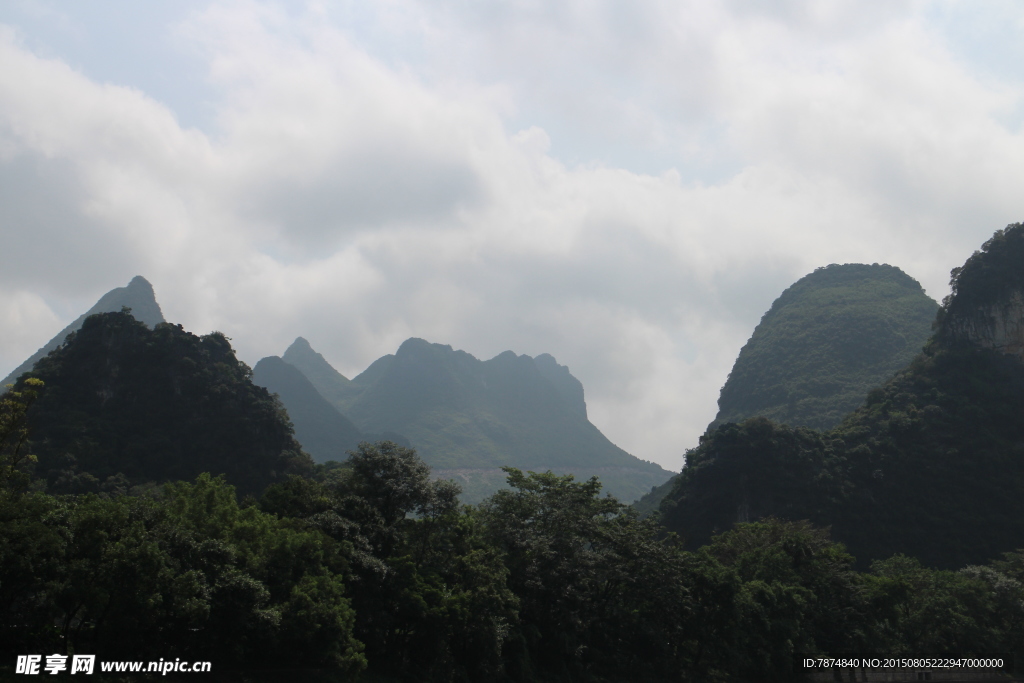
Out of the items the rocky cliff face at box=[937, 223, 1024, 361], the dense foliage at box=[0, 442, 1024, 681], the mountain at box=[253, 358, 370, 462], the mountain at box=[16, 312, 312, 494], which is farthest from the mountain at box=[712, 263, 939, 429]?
the mountain at box=[16, 312, 312, 494]

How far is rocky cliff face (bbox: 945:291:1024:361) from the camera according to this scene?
66.6 m

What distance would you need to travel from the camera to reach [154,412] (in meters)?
56.6

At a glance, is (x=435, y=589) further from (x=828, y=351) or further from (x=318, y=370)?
(x=318, y=370)

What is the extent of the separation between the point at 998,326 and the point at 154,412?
74440mm

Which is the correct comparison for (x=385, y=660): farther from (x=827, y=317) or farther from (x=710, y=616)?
(x=827, y=317)

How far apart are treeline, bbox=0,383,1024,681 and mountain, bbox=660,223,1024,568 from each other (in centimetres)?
1985

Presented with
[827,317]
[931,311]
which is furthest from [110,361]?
[931,311]

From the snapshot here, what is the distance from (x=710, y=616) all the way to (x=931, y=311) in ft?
318

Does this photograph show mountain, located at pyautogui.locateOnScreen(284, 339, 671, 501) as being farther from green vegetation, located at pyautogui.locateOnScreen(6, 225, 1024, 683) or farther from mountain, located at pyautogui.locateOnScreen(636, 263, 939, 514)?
green vegetation, located at pyautogui.locateOnScreen(6, 225, 1024, 683)

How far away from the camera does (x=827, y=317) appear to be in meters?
110

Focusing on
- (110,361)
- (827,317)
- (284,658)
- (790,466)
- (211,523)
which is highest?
(827,317)

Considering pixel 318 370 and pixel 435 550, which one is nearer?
pixel 435 550

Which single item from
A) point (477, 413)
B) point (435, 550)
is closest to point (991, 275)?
point (435, 550)

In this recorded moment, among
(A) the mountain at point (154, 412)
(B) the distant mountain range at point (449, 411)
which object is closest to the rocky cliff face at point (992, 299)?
(A) the mountain at point (154, 412)
